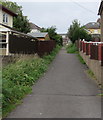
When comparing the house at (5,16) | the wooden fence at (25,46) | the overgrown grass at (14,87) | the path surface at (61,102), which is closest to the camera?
the path surface at (61,102)

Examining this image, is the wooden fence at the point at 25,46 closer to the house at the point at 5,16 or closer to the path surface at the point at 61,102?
the path surface at the point at 61,102

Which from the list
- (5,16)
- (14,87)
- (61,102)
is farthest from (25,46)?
(61,102)

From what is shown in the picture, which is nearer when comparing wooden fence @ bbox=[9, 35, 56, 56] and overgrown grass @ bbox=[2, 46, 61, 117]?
overgrown grass @ bbox=[2, 46, 61, 117]

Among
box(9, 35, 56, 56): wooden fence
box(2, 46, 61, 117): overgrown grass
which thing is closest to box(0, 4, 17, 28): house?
box(9, 35, 56, 56): wooden fence

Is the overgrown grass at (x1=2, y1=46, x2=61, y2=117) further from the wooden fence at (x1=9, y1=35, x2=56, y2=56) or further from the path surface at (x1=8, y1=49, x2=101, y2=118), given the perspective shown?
the wooden fence at (x1=9, y1=35, x2=56, y2=56)

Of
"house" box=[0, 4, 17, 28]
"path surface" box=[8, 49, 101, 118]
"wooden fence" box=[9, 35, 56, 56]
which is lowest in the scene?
"path surface" box=[8, 49, 101, 118]

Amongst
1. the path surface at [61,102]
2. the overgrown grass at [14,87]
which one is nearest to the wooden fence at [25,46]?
the overgrown grass at [14,87]

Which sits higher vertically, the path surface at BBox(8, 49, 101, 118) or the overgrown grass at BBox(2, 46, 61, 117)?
the overgrown grass at BBox(2, 46, 61, 117)

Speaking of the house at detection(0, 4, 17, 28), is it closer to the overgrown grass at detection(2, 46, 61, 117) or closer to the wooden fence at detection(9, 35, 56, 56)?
the wooden fence at detection(9, 35, 56, 56)

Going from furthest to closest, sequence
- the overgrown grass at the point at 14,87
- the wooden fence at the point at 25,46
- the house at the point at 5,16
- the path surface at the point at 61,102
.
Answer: the house at the point at 5,16, the wooden fence at the point at 25,46, the overgrown grass at the point at 14,87, the path surface at the point at 61,102

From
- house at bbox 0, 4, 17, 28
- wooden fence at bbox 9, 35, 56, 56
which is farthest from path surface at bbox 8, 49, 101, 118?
house at bbox 0, 4, 17, 28

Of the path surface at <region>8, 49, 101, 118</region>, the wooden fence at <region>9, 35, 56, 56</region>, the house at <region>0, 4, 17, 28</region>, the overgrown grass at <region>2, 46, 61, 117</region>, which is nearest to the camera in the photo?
the path surface at <region>8, 49, 101, 118</region>

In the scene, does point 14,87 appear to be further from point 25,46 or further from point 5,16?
point 5,16

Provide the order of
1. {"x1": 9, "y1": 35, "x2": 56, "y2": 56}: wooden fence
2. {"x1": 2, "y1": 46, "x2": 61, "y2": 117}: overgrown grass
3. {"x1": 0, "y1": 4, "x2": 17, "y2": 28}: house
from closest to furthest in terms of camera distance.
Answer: {"x1": 2, "y1": 46, "x2": 61, "y2": 117}: overgrown grass
{"x1": 9, "y1": 35, "x2": 56, "y2": 56}: wooden fence
{"x1": 0, "y1": 4, "x2": 17, "y2": 28}: house
